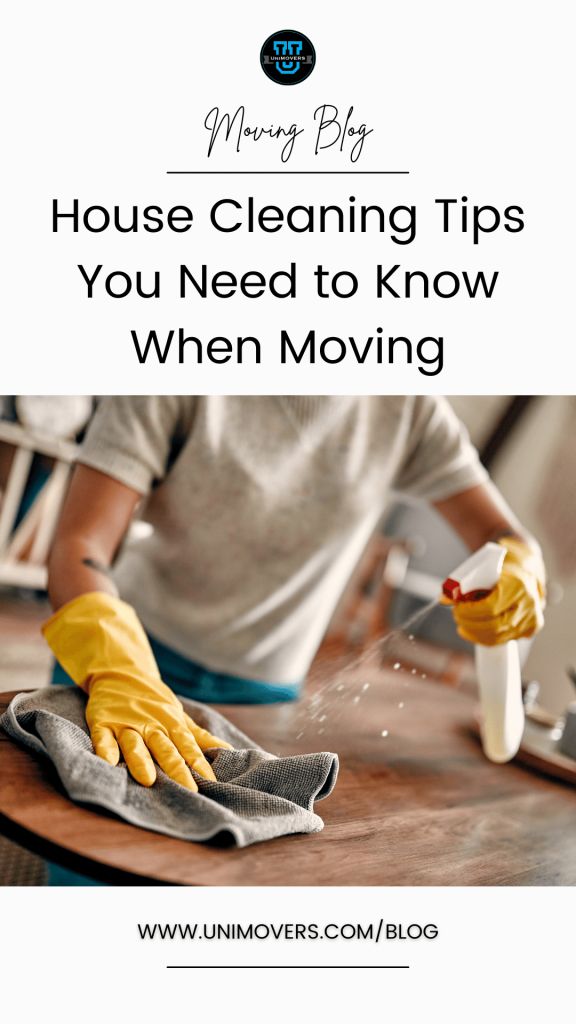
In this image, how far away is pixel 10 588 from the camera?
281 cm

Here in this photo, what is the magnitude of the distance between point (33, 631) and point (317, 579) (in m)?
1.73

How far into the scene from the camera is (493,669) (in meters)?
0.94

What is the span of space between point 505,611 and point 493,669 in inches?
3.1

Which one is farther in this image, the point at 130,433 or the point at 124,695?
the point at 130,433

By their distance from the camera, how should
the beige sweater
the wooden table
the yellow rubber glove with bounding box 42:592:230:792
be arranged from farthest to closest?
the beige sweater → the yellow rubber glove with bounding box 42:592:230:792 → the wooden table
